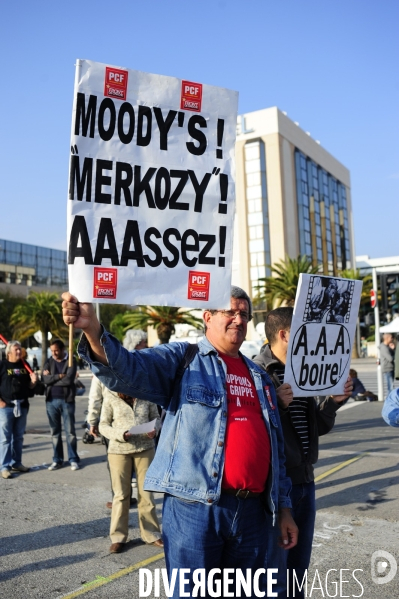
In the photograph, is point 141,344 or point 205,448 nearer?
point 205,448

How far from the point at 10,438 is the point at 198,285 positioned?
7042mm

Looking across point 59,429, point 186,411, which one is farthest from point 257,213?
point 186,411

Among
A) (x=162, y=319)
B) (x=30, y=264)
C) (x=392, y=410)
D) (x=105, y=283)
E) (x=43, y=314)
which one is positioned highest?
(x=30, y=264)

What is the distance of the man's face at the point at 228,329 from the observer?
3232 mm

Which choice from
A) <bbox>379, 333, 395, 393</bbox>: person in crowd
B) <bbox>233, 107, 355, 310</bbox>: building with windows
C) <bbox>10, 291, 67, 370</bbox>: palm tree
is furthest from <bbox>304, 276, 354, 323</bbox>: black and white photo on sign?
<bbox>233, 107, 355, 310</bbox>: building with windows

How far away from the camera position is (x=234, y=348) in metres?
3.25

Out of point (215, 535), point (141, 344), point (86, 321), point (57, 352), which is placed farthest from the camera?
point (57, 352)

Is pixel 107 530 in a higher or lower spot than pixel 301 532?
lower

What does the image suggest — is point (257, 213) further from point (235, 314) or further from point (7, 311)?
point (235, 314)

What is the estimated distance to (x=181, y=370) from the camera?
3148 mm

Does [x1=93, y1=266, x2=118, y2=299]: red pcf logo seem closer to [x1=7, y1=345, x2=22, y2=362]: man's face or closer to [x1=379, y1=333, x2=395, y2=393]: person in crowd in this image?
[x1=7, y1=345, x2=22, y2=362]: man's face

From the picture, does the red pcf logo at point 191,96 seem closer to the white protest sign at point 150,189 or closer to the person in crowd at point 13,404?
the white protest sign at point 150,189

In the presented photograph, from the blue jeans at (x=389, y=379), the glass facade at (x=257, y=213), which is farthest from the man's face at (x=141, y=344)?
the glass facade at (x=257, y=213)

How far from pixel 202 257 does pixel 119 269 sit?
0.51 m
